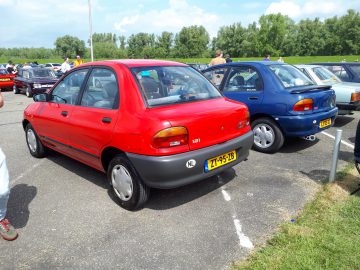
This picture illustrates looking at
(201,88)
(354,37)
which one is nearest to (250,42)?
(354,37)

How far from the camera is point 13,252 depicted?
113 inches

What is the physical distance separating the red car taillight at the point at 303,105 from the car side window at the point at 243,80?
746mm

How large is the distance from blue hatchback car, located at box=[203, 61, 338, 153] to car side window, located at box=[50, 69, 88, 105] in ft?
9.52

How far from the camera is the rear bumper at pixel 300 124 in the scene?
5059mm

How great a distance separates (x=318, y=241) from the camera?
9.24ft

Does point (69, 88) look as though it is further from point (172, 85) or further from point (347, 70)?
point (347, 70)

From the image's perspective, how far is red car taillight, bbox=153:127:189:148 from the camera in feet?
9.92

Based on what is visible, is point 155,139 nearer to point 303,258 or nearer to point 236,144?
point 236,144

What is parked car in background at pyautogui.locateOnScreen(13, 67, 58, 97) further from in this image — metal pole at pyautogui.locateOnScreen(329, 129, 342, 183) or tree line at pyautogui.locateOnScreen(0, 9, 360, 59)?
tree line at pyautogui.locateOnScreen(0, 9, 360, 59)

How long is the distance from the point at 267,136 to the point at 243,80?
3.94ft

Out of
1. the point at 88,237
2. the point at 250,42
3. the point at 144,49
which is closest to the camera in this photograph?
the point at 88,237

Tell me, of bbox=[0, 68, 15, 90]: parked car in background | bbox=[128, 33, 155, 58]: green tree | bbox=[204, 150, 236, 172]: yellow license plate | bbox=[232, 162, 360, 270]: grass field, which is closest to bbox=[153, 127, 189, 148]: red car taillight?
bbox=[204, 150, 236, 172]: yellow license plate

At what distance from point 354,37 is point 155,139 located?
312ft

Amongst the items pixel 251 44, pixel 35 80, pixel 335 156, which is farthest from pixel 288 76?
pixel 251 44
